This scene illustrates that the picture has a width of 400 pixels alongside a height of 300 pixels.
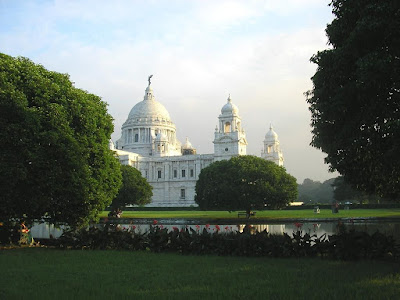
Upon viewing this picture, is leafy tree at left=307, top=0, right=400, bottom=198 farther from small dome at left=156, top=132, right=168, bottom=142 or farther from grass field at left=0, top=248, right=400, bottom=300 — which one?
small dome at left=156, top=132, right=168, bottom=142

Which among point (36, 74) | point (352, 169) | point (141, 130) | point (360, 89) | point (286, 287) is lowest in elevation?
point (286, 287)

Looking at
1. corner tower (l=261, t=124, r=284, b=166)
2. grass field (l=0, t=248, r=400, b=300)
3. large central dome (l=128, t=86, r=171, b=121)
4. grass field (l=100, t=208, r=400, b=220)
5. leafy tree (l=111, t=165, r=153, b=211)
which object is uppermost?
large central dome (l=128, t=86, r=171, b=121)

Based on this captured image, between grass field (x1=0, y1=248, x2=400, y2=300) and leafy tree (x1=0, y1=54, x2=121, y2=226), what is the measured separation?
10.9 feet

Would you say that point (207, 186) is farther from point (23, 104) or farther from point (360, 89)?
point (360, 89)

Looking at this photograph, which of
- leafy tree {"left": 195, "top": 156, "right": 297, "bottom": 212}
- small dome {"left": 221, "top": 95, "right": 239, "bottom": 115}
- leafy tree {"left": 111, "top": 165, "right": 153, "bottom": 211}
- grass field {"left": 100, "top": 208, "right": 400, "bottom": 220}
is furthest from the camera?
small dome {"left": 221, "top": 95, "right": 239, "bottom": 115}

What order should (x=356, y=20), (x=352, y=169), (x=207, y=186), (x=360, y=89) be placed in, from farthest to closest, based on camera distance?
(x=207, y=186)
(x=352, y=169)
(x=356, y=20)
(x=360, y=89)

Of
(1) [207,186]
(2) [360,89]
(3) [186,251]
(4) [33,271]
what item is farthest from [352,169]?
(1) [207,186]

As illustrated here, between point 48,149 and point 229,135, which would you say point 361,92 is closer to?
point 48,149

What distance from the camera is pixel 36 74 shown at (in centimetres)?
1686

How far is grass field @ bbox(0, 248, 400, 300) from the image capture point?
27.0 feet

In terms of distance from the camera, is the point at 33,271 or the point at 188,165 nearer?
the point at 33,271

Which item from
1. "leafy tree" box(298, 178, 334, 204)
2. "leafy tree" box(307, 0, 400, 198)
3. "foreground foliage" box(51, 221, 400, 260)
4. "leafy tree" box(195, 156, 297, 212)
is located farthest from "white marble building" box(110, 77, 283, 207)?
"leafy tree" box(307, 0, 400, 198)

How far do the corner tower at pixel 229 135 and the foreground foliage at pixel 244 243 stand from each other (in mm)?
73218

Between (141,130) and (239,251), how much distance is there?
4059 inches
